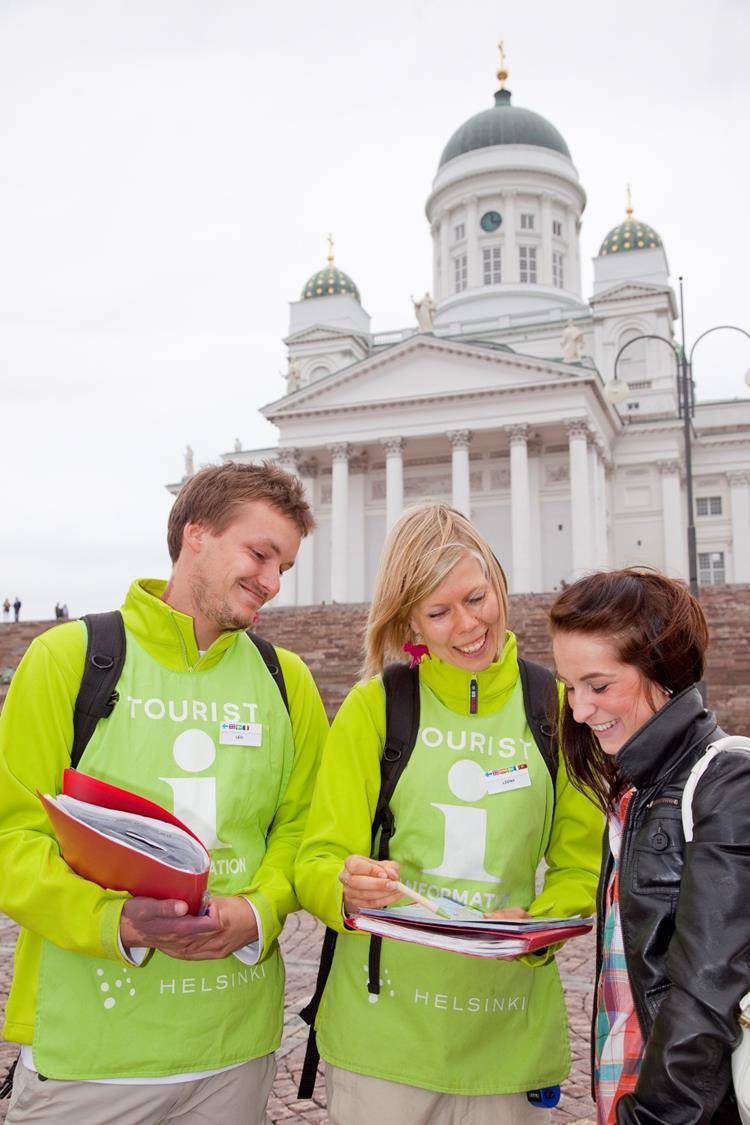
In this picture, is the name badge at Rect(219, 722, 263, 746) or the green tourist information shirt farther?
the name badge at Rect(219, 722, 263, 746)

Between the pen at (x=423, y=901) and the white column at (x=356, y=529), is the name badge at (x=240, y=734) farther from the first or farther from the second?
the white column at (x=356, y=529)

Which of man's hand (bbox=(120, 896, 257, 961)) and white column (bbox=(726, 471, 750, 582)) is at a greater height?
white column (bbox=(726, 471, 750, 582))

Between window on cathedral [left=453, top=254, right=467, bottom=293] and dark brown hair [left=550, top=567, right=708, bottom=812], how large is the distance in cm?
5617

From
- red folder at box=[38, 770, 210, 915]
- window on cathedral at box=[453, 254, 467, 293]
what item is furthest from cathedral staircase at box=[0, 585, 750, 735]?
window on cathedral at box=[453, 254, 467, 293]

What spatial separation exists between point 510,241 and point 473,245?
88.1 inches

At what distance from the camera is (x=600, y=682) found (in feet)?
7.88

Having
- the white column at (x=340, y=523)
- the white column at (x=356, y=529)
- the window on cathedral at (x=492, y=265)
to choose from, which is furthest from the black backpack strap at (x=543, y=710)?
the window on cathedral at (x=492, y=265)

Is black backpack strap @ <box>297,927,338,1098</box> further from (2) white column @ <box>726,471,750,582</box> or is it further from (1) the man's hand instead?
(2) white column @ <box>726,471,750,582</box>

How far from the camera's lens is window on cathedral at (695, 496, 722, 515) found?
46.0 m

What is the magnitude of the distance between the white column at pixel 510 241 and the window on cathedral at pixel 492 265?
538mm

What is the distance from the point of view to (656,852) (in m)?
2.08

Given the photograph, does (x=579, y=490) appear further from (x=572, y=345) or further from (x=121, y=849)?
(x=121, y=849)

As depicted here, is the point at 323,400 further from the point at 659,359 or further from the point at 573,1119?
the point at 573,1119

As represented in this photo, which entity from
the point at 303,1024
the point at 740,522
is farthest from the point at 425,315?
the point at 303,1024
